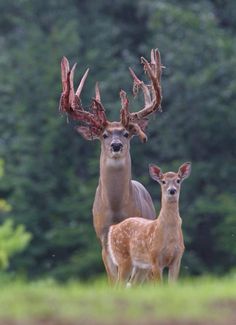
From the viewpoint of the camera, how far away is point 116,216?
1525 cm

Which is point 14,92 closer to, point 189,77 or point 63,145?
point 63,145

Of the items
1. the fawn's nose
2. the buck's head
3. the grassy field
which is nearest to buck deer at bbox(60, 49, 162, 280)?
the buck's head

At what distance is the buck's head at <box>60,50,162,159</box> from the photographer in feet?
50.2

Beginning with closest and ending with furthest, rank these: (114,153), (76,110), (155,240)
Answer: (155,240) → (114,153) → (76,110)

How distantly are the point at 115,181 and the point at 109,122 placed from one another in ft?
1.96

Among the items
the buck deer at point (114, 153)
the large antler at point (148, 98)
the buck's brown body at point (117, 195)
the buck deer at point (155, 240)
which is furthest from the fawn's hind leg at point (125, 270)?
the large antler at point (148, 98)

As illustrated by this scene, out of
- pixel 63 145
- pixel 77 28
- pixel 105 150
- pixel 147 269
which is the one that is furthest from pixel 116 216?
pixel 77 28

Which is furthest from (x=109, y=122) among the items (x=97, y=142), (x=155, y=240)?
(x=97, y=142)

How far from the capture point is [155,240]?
12781mm

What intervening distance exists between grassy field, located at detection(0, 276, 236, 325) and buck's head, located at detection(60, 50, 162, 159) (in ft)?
19.6

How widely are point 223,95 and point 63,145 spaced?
127 inches

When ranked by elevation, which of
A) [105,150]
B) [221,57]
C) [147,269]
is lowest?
[147,269]

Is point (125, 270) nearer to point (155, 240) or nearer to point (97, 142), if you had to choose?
point (155, 240)

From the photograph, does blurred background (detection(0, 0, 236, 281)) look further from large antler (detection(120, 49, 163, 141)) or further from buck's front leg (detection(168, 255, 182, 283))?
buck's front leg (detection(168, 255, 182, 283))
